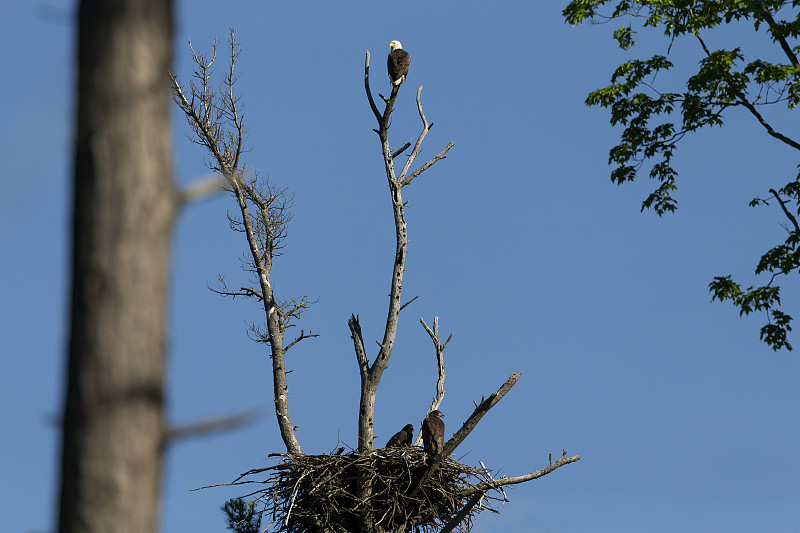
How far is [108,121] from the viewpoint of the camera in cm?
338

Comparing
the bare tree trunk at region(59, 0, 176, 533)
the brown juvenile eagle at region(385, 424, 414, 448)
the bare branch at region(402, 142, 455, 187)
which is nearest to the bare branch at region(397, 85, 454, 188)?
the bare branch at region(402, 142, 455, 187)

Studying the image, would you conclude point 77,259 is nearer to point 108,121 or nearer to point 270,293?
point 108,121

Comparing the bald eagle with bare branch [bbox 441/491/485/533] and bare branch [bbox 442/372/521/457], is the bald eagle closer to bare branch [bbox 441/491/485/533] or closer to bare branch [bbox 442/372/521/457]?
bare branch [bbox 442/372/521/457]

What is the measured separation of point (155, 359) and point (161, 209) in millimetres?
578

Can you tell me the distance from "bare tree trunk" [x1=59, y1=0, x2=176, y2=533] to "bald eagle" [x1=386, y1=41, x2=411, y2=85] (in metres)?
10.1

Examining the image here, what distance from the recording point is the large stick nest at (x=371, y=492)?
32.8ft

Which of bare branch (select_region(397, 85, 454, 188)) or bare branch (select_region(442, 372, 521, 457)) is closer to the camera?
bare branch (select_region(442, 372, 521, 457))

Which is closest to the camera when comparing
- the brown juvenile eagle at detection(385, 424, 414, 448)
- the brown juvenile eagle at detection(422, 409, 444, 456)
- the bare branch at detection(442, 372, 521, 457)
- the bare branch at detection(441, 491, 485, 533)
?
the bare branch at detection(442, 372, 521, 457)

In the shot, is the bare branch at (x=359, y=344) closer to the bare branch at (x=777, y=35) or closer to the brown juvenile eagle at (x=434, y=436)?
the brown juvenile eagle at (x=434, y=436)

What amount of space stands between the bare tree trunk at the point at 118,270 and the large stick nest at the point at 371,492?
6903mm

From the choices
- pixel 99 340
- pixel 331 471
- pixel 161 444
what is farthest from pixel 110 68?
pixel 331 471

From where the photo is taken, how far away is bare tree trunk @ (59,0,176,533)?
3.14 meters

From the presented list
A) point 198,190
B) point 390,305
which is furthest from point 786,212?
point 198,190

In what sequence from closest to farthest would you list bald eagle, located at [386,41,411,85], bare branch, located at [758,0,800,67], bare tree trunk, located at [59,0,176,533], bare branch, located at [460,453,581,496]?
bare tree trunk, located at [59,0,176,533]
bare branch, located at [460,453,581,496]
bald eagle, located at [386,41,411,85]
bare branch, located at [758,0,800,67]
